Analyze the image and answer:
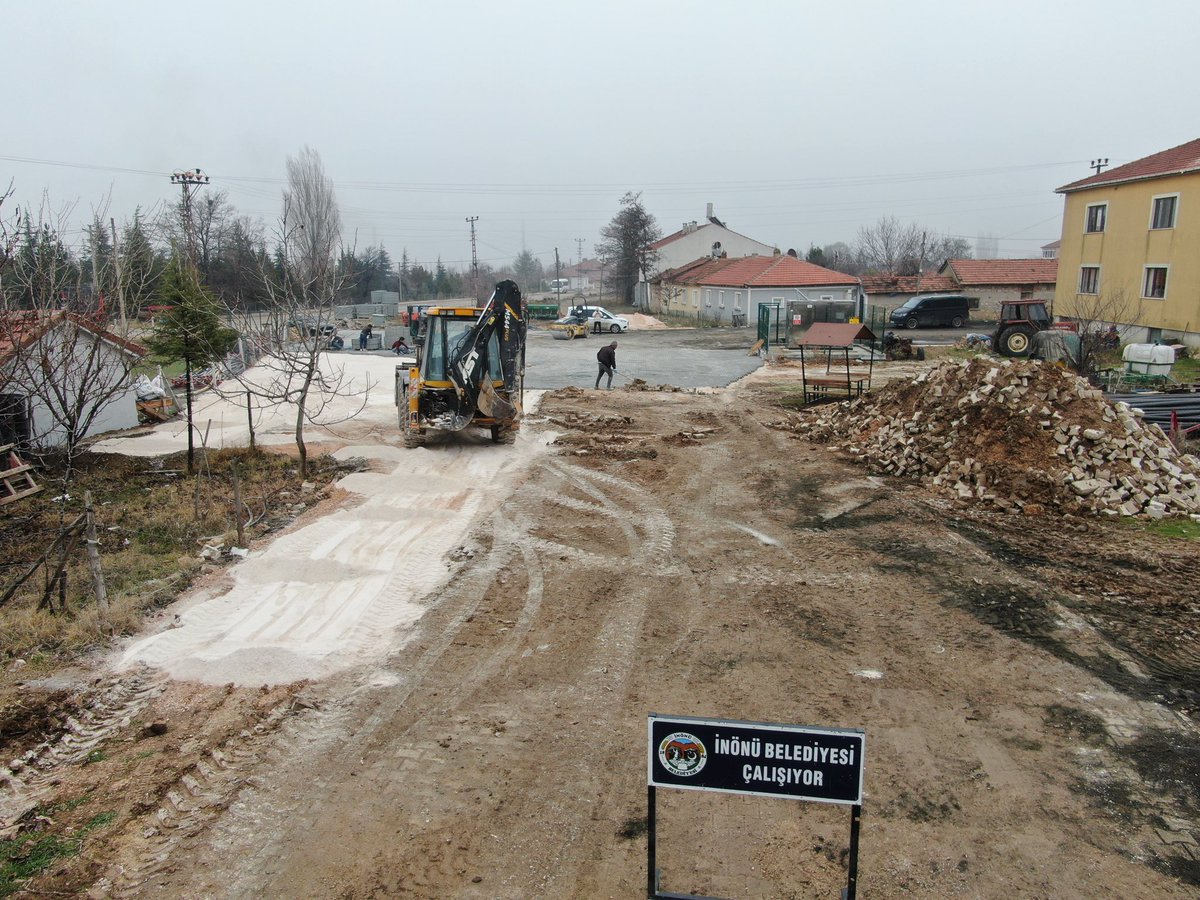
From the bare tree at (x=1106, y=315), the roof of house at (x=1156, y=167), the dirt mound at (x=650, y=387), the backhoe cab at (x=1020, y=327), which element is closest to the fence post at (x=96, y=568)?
the dirt mound at (x=650, y=387)

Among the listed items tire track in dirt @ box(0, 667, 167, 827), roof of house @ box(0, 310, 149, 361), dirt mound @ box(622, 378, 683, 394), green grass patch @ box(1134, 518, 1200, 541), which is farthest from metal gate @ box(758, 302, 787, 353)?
tire track in dirt @ box(0, 667, 167, 827)

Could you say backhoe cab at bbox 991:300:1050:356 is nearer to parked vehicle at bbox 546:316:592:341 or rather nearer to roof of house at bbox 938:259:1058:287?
roof of house at bbox 938:259:1058:287

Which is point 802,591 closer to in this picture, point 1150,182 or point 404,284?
point 1150,182

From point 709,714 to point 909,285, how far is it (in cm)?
4803

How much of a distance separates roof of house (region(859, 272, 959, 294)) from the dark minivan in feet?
20.7

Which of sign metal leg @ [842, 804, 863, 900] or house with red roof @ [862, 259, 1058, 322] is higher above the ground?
house with red roof @ [862, 259, 1058, 322]

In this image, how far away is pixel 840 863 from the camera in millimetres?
4992

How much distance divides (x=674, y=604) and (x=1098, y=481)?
7201mm

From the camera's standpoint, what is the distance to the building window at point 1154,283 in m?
30.3

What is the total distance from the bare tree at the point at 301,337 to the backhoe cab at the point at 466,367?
178cm

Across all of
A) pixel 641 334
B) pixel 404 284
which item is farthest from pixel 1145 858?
pixel 404 284

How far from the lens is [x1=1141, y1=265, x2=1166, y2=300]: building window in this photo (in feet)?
99.4

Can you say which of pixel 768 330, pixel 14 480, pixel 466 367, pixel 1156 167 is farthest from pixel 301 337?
pixel 1156 167

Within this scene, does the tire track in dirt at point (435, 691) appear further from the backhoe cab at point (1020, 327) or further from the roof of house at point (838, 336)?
the backhoe cab at point (1020, 327)
